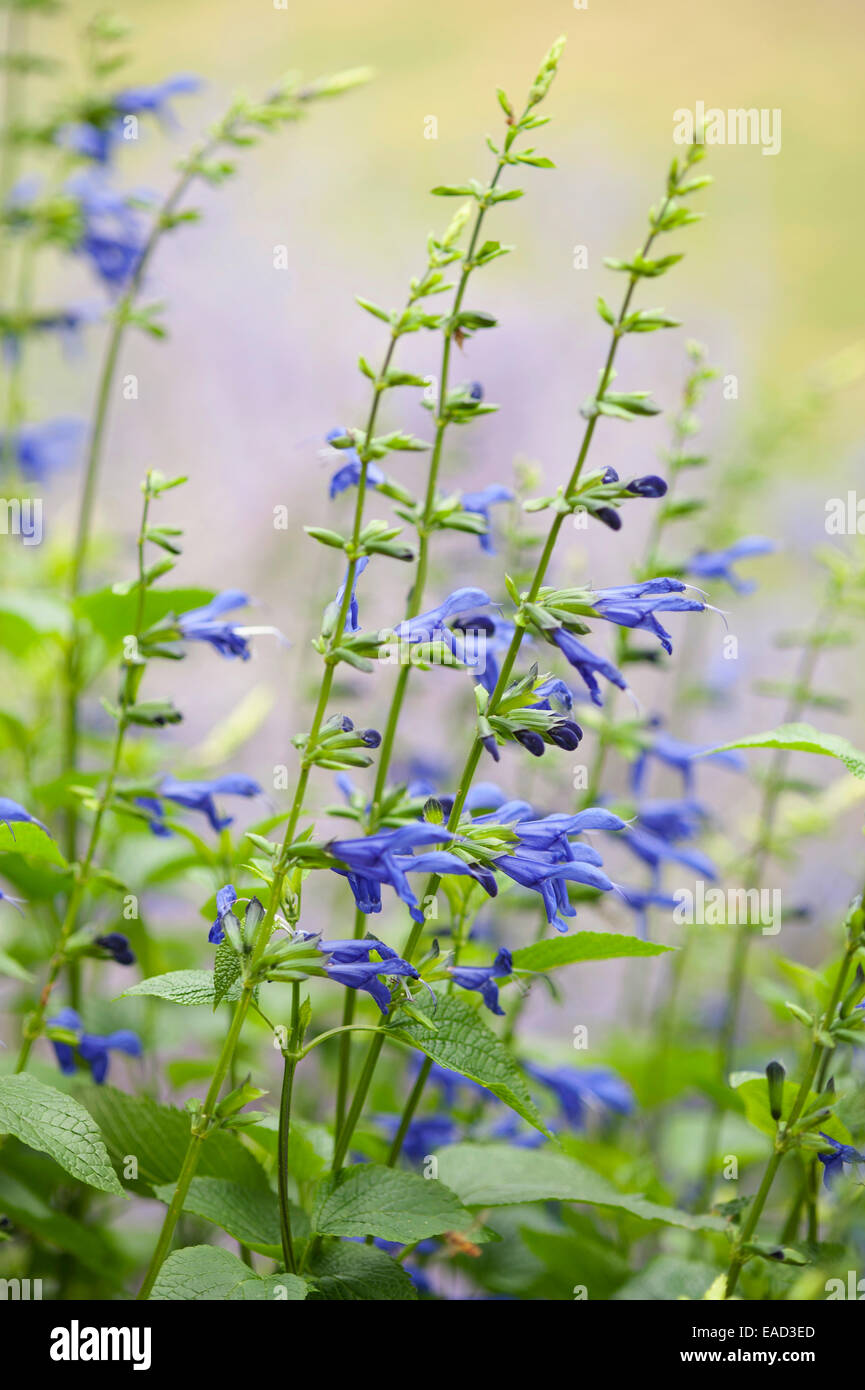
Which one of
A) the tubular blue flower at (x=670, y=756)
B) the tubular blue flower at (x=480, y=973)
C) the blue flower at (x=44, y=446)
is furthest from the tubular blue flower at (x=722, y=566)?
the blue flower at (x=44, y=446)

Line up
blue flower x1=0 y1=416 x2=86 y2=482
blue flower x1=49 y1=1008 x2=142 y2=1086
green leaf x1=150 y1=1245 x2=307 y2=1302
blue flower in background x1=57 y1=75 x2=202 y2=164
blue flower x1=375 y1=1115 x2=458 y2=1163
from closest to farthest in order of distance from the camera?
green leaf x1=150 y1=1245 x2=307 y2=1302 → blue flower x1=49 y1=1008 x2=142 y2=1086 → blue flower x1=375 y1=1115 x2=458 y2=1163 → blue flower in background x1=57 y1=75 x2=202 y2=164 → blue flower x1=0 y1=416 x2=86 y2=482

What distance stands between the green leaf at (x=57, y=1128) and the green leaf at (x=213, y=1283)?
0.04 meters

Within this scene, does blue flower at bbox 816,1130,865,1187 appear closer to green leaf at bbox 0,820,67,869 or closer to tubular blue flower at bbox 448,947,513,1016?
tubular blue flower at bbox 448,947,513,1016

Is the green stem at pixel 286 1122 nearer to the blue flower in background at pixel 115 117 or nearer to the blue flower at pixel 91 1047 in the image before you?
the blue flower at pixel 91 1047

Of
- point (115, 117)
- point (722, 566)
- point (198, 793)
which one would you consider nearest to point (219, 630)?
point (198, 793)

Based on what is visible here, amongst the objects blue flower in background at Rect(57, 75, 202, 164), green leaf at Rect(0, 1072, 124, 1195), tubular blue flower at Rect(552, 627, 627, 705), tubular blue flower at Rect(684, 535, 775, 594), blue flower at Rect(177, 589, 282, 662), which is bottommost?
green leaf at Rect(0, 1072, 124, 1195)

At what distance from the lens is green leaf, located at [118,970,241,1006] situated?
0.50 metres

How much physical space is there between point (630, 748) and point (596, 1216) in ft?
1.25

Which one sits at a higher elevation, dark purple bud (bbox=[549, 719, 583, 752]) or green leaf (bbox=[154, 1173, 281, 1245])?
dark purple bud (bbox=[549, 719, 583, 752])

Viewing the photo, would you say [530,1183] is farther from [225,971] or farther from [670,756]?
[670,756]

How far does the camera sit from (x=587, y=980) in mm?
2268

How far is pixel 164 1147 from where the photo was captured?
61cm

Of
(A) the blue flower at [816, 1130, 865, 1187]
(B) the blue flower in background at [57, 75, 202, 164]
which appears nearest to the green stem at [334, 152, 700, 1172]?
(A) the blue flower at [816, 1130, 865, 1187]

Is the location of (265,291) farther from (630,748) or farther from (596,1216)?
(596,1216)
